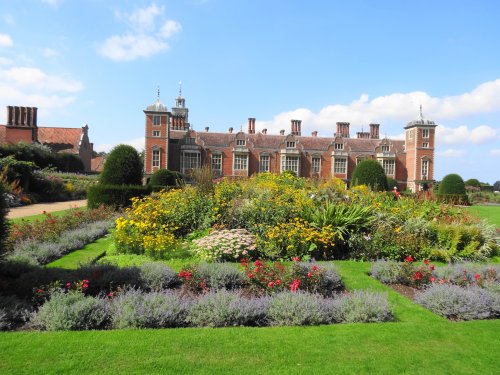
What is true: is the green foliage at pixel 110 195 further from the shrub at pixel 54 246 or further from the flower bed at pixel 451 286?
the flower bed at pixel 451 286

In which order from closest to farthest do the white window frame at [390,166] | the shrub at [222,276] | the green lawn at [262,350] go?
the green lawn at [262,350] → the shrub at [222,276] → the white window frame at [390,166]

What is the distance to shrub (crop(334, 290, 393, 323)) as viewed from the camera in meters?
4.00

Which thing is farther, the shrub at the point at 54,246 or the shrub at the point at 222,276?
the shrub at the point at 54,246

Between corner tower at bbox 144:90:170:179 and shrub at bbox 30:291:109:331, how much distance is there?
33.6m

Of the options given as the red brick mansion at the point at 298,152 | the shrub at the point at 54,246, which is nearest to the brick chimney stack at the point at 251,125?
the red brick mansion at the point at 298,152

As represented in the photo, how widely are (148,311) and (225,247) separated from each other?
A: 2481 millimetres

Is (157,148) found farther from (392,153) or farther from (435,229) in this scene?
(435,229)

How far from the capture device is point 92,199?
1153 centimetres

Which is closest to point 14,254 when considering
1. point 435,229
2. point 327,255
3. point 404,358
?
point 327,255

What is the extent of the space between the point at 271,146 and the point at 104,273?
3584 centimetres

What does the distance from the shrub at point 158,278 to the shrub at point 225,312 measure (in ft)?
3.11

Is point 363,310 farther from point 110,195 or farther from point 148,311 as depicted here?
point 110,195

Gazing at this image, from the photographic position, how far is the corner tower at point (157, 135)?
1437 inches

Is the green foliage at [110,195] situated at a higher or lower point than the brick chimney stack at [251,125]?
lower
